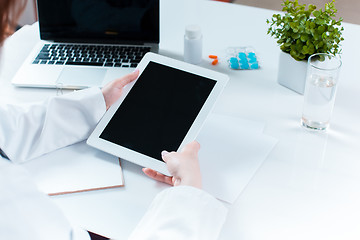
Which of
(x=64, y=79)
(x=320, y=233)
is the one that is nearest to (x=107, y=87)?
(x=64, y=79)

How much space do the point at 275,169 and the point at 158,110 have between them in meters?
0.30

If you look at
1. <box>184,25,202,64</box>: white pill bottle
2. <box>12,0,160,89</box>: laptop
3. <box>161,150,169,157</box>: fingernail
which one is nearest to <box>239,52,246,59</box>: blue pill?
<box>184,25,202,64</box>: white pill bottle

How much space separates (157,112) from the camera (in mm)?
1102

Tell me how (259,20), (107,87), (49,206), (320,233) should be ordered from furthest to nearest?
(259,20) < (107,87) < (320,233) < (49,206)

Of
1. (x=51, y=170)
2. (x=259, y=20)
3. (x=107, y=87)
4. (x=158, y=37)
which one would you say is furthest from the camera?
(x=259, y=20)

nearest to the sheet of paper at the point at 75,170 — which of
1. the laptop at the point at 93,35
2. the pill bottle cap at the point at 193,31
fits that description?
the laptop at the point at 93,35

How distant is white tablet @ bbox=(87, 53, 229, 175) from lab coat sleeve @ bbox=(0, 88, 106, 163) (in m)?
0.04

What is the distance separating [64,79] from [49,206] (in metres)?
0.66

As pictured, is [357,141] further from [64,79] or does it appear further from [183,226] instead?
[64,79]

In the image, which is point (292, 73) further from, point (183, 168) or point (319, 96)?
point (183, 168)

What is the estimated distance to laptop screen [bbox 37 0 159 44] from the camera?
4.76ft

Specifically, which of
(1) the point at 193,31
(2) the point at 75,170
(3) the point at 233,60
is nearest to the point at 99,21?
(1) the point at 193,31

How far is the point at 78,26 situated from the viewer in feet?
4.86

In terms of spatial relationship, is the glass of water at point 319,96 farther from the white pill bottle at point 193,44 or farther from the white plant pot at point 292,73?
the white pill bottle at point 193,44
